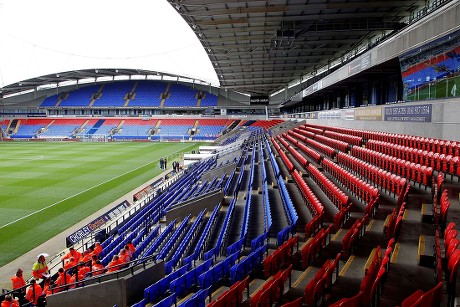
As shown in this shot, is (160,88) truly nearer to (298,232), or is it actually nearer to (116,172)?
(116,172)

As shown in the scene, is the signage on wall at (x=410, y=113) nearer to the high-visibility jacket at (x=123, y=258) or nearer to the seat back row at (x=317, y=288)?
the seat back row at (x=317, y=288)

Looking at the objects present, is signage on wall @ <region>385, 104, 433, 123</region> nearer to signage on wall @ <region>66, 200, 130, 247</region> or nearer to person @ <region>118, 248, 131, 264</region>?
person @ <region>118, 248, 131, 264</region>

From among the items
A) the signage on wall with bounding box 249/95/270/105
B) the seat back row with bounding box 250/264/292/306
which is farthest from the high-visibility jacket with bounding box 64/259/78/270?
the signage on wall with bounding box 249/95/270/105

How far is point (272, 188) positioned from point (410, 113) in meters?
4.69

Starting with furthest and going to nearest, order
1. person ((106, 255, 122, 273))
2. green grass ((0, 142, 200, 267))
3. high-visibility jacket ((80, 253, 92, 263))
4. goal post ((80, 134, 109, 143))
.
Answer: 1. goal post ((80, 134, 109, 143))
2. green grass ((0, 142, 200, 267))
3. high-visibility jacket ((80, 253, 92, 263))
4. person ((106, 255, 122, 273))

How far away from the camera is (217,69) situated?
31.2 meters

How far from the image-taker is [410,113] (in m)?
11.0

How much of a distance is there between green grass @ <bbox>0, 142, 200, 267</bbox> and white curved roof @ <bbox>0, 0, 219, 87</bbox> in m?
12.1

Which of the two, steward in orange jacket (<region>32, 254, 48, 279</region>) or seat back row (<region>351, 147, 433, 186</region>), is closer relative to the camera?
seat back row (<region>351, 147, 433, 186</region>)

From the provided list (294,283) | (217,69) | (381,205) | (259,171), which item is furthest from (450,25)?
(217,69)

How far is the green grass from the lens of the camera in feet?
43.0

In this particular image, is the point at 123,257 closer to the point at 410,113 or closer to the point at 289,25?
the point at 410,113

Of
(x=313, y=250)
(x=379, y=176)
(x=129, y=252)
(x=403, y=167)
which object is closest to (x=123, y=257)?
(x=129, y=252)

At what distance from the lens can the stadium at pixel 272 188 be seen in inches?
198
